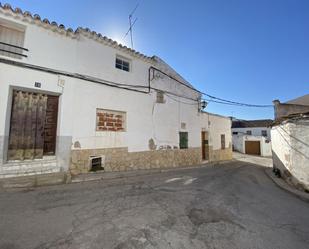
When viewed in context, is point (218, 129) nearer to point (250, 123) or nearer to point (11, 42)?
point (11, 42)

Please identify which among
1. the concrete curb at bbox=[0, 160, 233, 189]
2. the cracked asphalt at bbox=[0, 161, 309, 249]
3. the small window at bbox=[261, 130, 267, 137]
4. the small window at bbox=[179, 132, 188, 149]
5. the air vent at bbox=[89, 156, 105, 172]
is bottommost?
the cracked asphalt at bbox=[0, 161, 309, 249]

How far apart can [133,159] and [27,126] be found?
4.66 metres

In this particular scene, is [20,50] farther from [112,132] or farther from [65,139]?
[112,132]

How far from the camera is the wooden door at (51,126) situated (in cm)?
645

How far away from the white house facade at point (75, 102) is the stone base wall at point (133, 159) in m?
0.04

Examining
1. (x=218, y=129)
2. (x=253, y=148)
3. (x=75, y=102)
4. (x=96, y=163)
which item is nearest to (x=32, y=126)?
A: (x=75, y=102)

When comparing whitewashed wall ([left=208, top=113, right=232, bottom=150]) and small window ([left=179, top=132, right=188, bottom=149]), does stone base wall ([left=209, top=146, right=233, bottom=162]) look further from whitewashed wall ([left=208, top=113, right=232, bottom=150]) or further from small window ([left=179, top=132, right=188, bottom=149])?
small window ([left=179, top=132, right=188, bottom=149])

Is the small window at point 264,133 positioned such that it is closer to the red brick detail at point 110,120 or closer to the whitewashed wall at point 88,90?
the whitewashed wall at point 88,90

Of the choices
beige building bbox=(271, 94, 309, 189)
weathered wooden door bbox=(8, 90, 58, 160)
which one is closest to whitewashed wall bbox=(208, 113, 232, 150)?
beige building bbox=(271, 94, 309, 189)

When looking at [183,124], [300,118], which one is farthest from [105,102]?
[300,118]

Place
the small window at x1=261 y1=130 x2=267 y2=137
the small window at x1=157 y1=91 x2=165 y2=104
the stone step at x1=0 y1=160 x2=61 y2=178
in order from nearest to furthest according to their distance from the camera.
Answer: the stone step at x1=0 y1=160 x2=61 y2=178
the small window at x1=157 y1=91 x2=165 y2=104
the small window at x1=261 y1=130 x2=267 y2=137

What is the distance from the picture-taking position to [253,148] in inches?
982

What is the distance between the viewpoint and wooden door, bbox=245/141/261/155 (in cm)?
2448

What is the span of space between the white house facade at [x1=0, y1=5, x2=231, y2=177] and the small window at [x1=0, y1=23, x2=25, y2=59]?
27mm
